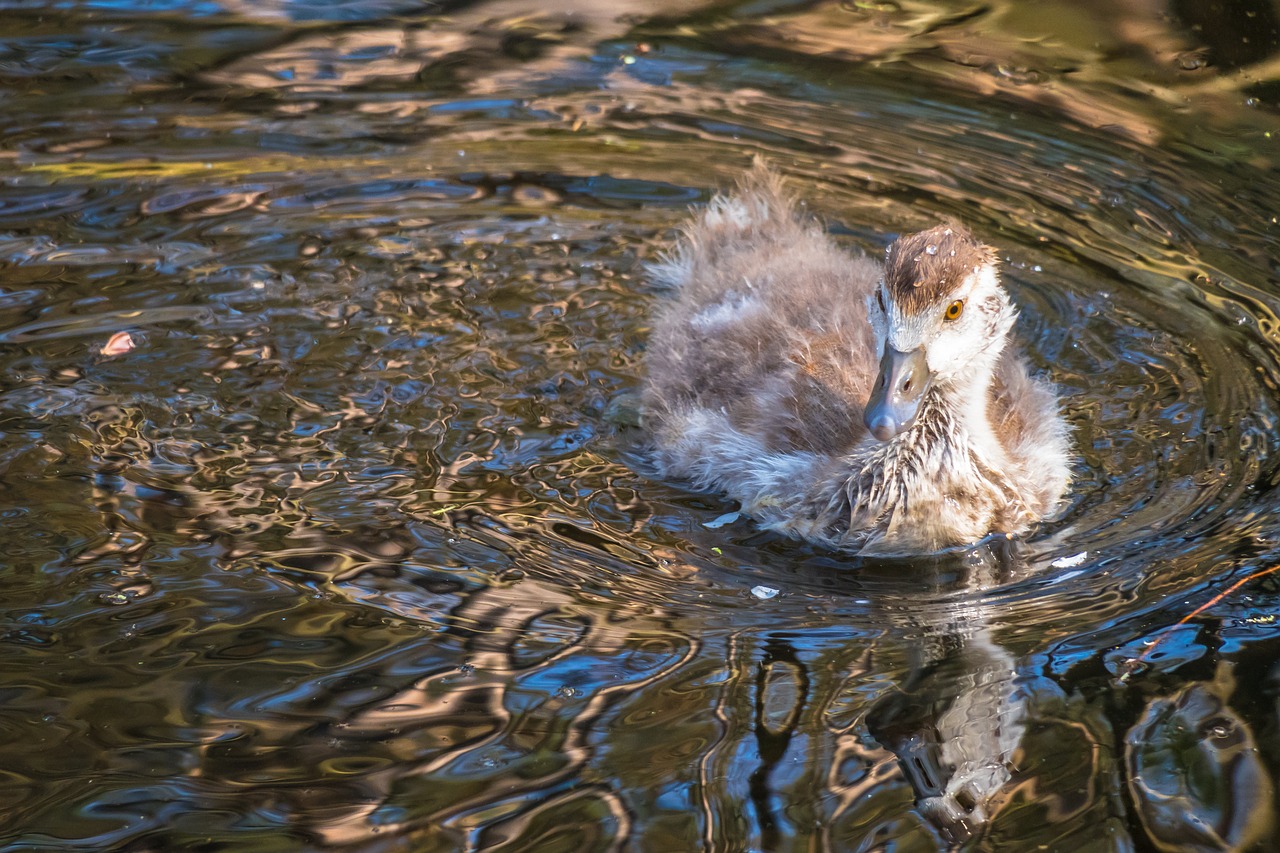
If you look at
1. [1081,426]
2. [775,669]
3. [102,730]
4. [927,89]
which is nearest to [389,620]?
[102,730]

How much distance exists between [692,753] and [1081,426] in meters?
2.40

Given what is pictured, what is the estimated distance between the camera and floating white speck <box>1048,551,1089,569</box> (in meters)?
4.35

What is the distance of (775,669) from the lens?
3854mm

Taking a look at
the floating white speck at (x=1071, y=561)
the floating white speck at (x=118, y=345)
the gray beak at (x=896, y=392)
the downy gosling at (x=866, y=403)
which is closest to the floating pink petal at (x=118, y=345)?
the floating white speck at (x=118, y=345)

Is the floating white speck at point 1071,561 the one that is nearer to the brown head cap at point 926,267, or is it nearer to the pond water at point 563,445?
the pond water at point 563,445

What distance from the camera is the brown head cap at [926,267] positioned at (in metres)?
4.22

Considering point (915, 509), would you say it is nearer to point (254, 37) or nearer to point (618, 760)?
point (618, 760)

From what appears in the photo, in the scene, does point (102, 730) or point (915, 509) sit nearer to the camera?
point (102, 730)

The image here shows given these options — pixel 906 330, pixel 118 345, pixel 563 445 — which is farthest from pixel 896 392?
pixel 118 345

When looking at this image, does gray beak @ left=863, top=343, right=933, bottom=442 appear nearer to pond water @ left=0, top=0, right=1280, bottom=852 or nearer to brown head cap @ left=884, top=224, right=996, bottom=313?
brown head cap @ left=884, top=224, right=996, bottom=313

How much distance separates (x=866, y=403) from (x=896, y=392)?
50 centimetres

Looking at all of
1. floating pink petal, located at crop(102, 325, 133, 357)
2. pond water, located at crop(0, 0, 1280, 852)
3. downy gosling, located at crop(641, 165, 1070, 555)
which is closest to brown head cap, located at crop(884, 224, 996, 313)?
downy gosling, located at crop(641, 165, 1070, 555)

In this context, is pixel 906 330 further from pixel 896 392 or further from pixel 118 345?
pixel 118 345

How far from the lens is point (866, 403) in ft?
15.6
